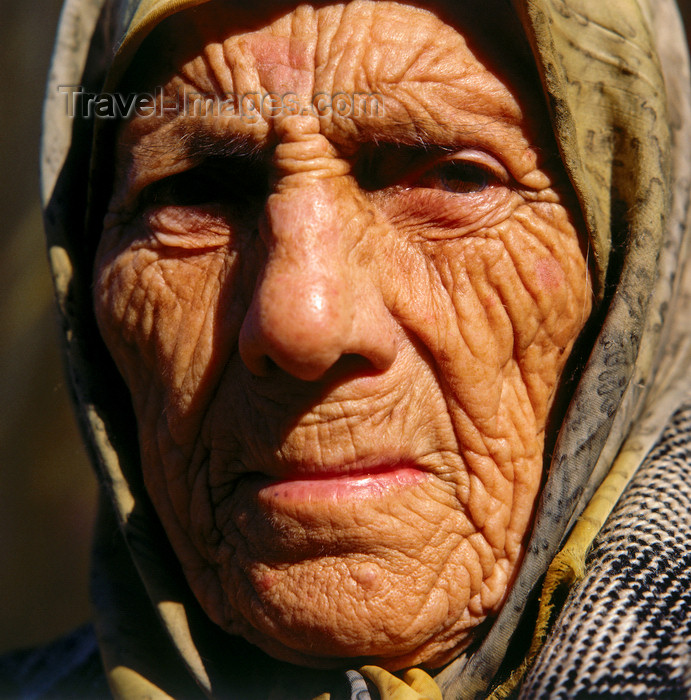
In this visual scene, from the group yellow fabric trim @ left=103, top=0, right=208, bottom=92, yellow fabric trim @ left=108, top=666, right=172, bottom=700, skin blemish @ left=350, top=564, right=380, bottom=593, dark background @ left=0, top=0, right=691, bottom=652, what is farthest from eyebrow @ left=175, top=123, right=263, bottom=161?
dark background @ left=0, top=0, right=691, bottom=652

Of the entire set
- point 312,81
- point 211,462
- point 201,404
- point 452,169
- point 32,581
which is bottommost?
point 32,581

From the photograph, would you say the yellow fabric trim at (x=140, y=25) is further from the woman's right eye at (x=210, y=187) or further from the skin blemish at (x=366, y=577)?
the skin blemish at (x=366, y=577)

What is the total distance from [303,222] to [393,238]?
227 millimetres

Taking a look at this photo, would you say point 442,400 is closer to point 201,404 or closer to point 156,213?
point 201,404

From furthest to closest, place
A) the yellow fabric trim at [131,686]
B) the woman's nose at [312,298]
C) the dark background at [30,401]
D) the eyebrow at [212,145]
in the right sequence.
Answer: the dark background at [30,401]
the yellow fabric trim at [131,686]
the eyebrow at [212,145]
the woman's nose at [312,298]

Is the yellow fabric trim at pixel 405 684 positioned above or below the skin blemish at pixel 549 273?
below

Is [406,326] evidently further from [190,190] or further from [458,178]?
[190,190]

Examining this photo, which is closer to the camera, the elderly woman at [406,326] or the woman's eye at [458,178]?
the elderly woman at [406,326]

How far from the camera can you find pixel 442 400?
165 cm

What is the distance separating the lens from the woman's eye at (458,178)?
65.9 inches

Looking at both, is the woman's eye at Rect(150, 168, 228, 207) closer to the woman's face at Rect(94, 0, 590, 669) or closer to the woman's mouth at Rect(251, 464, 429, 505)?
the woman's face at Rect(94, 0, 590, 669)

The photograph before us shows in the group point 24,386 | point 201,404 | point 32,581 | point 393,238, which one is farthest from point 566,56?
point 32,581

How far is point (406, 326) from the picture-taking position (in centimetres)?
160

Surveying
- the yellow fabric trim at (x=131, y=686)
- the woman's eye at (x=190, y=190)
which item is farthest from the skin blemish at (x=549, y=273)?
the yellow fabric trim at (x=131, y=686)
